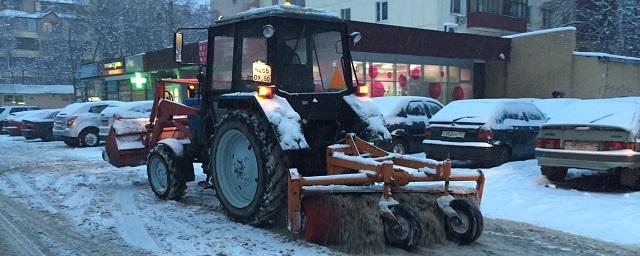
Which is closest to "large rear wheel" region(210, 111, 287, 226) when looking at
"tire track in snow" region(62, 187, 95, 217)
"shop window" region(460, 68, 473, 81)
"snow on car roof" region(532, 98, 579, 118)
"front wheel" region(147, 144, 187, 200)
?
"front wheel" region(147, 144, 187, 200)

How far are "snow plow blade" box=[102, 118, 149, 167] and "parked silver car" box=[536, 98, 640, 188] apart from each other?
6425 millimetres

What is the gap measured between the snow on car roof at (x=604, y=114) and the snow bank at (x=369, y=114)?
3.77 meters

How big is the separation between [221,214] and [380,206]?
2442 millimetres

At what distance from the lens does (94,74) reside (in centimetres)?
3178

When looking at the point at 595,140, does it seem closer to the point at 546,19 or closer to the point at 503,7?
the point at 503,7

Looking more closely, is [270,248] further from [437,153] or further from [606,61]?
[606,61]

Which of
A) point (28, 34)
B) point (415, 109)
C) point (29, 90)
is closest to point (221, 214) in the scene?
point (415, 109)

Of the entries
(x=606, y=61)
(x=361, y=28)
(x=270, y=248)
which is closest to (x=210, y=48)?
(x=270, y=248)

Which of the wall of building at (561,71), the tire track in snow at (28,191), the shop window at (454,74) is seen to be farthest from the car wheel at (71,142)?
the wall of building at (561,71)

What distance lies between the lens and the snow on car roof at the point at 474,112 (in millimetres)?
10578

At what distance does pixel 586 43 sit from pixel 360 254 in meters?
33.3

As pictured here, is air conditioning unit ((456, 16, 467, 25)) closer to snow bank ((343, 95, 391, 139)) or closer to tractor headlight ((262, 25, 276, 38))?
snow bank ((343, 95, 391, 139))

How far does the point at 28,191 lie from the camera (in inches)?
357

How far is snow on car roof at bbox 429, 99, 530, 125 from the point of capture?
1058 centimetres
